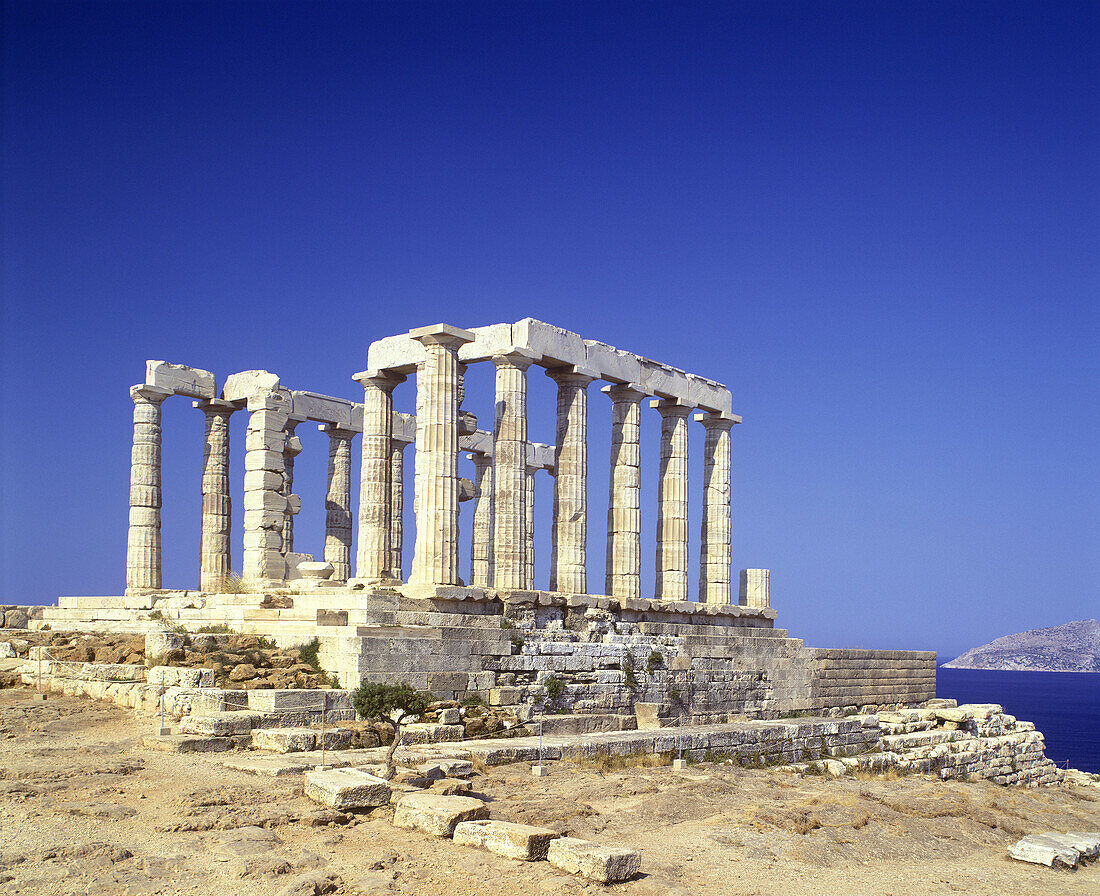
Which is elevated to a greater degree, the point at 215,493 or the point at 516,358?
the point at 516,358

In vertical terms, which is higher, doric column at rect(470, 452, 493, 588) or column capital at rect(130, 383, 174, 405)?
column capital at rect(130, 383, 174, 405)

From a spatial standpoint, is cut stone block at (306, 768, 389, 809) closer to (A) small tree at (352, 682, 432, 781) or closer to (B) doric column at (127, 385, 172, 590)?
(A) small tree at (352, 682, 432, 781)

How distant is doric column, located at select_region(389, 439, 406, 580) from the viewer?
2700 cm

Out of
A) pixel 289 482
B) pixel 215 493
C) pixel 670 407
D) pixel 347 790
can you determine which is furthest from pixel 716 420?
pixel 347 790

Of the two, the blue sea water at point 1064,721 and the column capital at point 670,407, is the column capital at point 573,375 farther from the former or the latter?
the blue sea water at point 1064,721

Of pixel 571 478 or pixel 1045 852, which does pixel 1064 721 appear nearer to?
pixel 571 478

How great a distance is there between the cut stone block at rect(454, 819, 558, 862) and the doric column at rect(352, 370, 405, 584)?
1534 cm

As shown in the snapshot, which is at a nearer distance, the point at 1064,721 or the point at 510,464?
the point at 510,464

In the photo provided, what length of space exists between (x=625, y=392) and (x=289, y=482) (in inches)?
371

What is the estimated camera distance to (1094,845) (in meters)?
14.0

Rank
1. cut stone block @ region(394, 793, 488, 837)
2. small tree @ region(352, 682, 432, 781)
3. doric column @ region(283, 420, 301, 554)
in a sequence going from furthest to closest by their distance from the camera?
doric column @ region(283, 420, 301, 554)
small tree @ region(352, 682, 432, 781)
cut stone block @ region(394, 793, 488, 837)

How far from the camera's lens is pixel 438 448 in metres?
22.6

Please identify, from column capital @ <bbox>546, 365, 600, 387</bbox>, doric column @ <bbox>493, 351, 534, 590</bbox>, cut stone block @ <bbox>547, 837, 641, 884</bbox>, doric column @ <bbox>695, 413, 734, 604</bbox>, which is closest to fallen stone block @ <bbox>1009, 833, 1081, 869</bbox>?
cut stone block @ <bbox>547, 837, 641, 884</bbox>

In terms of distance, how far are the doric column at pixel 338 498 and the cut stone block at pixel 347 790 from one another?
1887 centimetres
